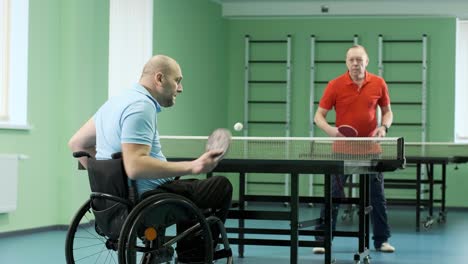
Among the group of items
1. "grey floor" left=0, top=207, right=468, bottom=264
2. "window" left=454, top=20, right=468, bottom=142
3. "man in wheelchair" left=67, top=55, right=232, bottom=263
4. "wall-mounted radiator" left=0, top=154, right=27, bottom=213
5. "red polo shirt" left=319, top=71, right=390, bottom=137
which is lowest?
"grey floor" left=0, top=207, right=468, bottom=264

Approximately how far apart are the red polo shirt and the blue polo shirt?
8.35ft

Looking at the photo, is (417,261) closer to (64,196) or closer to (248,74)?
(64,196)

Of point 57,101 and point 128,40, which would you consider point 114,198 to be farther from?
point 128,40

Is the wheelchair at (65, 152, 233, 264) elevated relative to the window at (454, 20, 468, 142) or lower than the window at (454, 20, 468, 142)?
lower

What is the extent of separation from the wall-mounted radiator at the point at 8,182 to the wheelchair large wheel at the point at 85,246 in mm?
584

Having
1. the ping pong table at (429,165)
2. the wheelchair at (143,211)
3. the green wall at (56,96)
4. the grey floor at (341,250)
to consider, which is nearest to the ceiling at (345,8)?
the ping pong table at (429,165)

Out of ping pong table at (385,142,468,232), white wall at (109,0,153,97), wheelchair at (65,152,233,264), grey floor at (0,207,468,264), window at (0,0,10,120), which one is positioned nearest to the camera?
wheelchair at (65,152,233,264)

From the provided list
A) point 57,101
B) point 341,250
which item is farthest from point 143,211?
point 57,101

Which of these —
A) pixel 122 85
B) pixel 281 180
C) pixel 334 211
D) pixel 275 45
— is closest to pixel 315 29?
pixel 275 45

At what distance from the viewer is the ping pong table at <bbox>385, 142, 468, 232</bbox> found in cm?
725

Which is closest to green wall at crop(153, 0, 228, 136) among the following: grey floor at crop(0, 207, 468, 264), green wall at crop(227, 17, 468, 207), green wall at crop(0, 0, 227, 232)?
green wall at crop(227, 17, 468, 207)

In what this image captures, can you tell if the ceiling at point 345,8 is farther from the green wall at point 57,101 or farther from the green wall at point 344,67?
the green wall at point 57,101

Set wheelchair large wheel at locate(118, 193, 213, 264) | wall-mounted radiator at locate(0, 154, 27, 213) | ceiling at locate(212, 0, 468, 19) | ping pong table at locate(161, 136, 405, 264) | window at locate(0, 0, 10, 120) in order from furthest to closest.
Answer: ceiling at locate(212, 0, 468, 19) → window at locate(0, 0, 10, 120) → wall-mounted radiator at locate(0, 154, 27, 213) → ping pong table at locate(161, 136, 405, 264) → wheelchair large wheel at locate(118, 193, 213, 264)

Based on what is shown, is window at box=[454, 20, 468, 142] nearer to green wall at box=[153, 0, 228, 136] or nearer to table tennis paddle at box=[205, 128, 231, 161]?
green wall at box=[153, 0, 228, 136]
